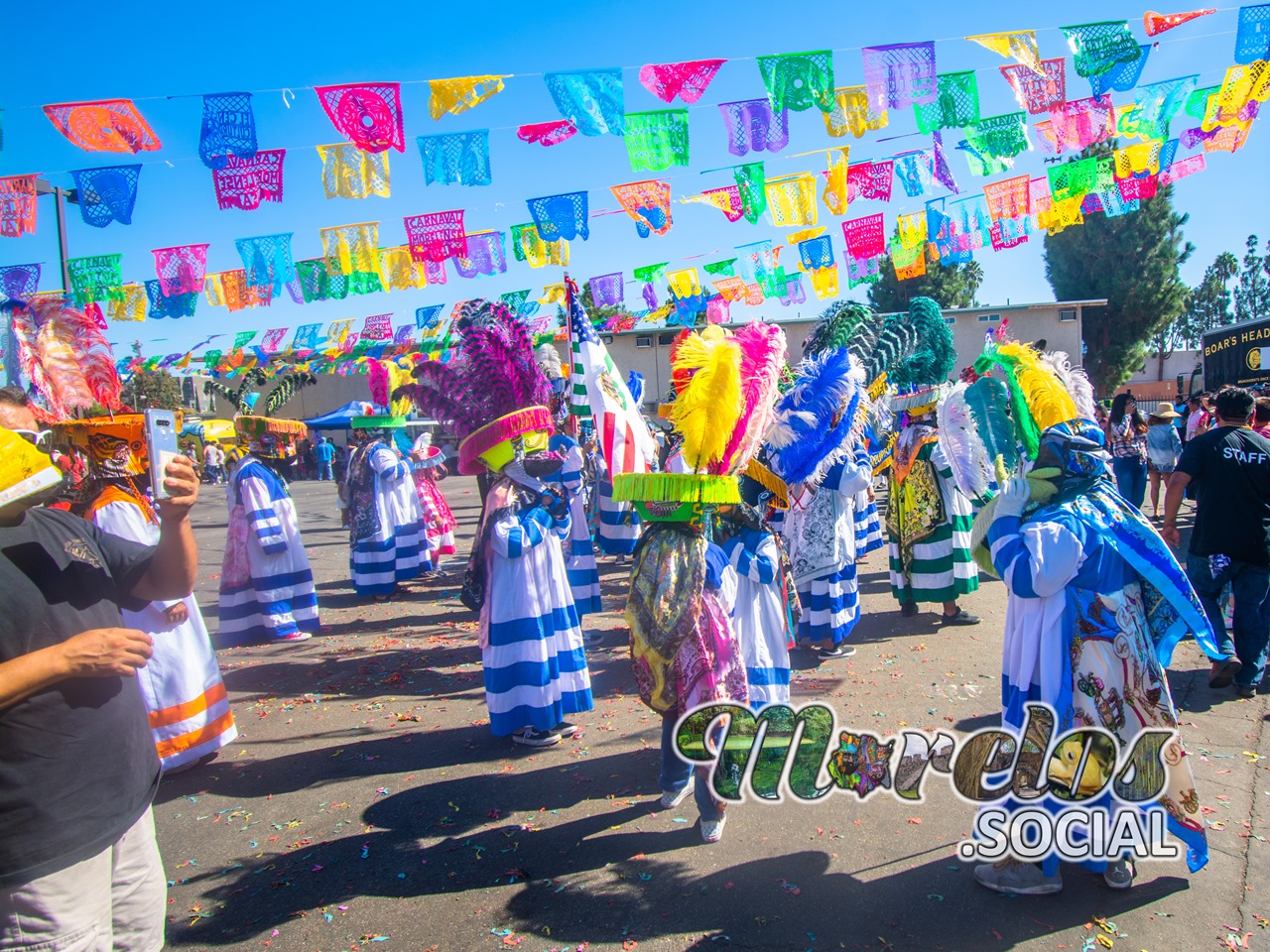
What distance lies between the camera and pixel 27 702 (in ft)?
5.81

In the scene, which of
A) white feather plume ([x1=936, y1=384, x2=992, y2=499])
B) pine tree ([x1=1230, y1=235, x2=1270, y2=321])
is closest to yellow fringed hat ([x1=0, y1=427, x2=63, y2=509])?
white feather plume ([x1=936, y1=384, x2=992, y2=499])

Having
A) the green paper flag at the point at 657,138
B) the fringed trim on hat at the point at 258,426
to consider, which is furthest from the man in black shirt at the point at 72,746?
the green paper flag at the point at 657,138

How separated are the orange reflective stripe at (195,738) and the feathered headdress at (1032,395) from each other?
453 cm

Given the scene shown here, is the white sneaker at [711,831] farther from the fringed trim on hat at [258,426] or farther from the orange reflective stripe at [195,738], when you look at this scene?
the fringed trim on hat at [258,426]

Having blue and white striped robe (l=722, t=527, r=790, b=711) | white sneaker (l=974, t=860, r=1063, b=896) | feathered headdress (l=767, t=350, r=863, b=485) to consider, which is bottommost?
white sneaker (l=974, t=860, r=1063, b=896)

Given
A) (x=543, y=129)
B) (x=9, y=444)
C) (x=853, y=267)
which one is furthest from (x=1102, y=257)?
(x=9, y=444)

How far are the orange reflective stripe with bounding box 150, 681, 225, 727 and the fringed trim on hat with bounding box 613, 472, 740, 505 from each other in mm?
2817

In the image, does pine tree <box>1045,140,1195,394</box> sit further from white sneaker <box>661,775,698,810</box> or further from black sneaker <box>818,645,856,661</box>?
white sneaker <box>661,775,698,810</box>

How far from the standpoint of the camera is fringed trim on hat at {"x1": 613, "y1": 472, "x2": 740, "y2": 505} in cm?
314

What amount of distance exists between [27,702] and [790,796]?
2.98m

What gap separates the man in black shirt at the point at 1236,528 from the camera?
454cm

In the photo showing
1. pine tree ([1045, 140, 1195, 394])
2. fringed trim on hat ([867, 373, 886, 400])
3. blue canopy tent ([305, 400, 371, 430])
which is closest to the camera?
fringed trim on hat ([867, 373, 886, 400])

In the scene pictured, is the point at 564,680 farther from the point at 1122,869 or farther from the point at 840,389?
the point at 1122,869

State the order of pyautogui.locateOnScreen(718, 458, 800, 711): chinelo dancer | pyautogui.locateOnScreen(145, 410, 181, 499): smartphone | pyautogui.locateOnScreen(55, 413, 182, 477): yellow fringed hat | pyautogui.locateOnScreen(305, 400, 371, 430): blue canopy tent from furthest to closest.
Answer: pyautogui.locateOnScreen(305, 400, 371, 430): blue canopy tent
pyautogui.locateOnScreen(55, 413, 182, 477): yellow fringed hat
pyautogui.locateOnScreen(718, 458, 800, 711): chinelo dancer
pyautogui.locateOnScreen(145, 410, 181, 499): smartphone
